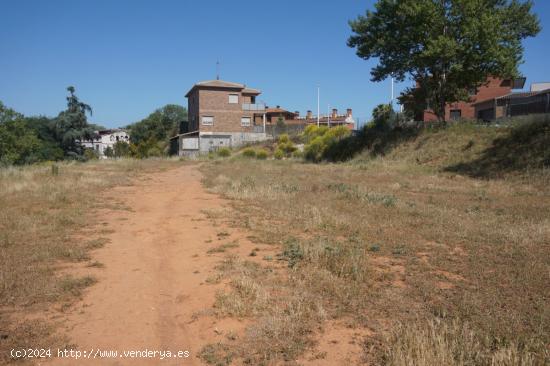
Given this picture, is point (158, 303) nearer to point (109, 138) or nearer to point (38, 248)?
point (38, 248)

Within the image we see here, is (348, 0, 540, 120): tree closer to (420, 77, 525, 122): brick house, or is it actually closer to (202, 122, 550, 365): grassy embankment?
(202, 122, 550, 365): grassy embankment

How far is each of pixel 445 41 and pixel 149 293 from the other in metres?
25.2

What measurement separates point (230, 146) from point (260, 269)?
49.3 meters

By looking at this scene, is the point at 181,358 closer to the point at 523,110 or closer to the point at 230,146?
the point at 523,110

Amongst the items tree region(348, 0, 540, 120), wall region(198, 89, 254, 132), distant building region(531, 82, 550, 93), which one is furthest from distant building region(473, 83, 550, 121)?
wall region(198, 89, 254, 132)

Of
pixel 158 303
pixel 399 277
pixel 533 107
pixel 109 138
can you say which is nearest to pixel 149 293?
pixel 158 303

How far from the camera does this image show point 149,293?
5.55m

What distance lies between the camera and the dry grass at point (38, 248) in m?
4.60

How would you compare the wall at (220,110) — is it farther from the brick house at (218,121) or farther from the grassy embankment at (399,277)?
the grassy embankment at (399,277)

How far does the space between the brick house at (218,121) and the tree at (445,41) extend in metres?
29.6

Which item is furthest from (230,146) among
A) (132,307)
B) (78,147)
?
(132,307)

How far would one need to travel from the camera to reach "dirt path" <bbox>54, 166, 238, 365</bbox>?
13.9 feet

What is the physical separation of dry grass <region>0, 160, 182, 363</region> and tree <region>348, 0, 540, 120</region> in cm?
2256

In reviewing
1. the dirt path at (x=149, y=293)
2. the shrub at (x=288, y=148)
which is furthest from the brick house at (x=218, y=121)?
the dirt path at (x=149, y=293)
